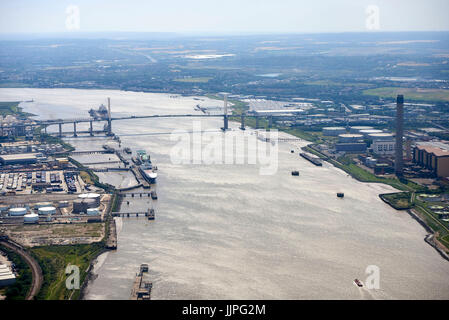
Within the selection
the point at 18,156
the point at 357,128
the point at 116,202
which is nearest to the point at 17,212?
the point at 116,202

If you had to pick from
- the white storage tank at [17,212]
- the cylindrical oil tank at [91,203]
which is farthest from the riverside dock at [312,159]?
the white storage tank at [17,212]

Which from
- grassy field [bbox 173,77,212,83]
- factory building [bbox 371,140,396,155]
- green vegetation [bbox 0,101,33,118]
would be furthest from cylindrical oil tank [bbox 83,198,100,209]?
grassy field [bbox 173,77,212,83]

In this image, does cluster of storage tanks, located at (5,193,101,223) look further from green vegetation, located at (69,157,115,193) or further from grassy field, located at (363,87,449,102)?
grassy field, located at (363,87,449,102)

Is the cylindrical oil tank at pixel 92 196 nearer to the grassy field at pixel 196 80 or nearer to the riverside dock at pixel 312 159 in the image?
the riverside dock at pixel 312 159

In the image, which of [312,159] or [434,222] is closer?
[434,222]

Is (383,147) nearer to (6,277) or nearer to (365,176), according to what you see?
(365,176)
